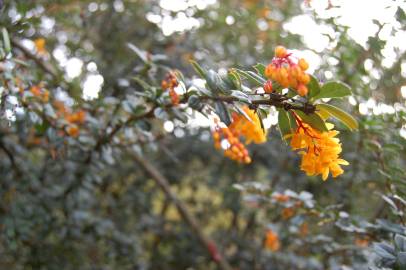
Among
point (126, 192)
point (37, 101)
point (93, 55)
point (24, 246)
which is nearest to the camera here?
point (37, 101)

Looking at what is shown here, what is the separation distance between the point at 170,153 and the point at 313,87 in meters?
1.25

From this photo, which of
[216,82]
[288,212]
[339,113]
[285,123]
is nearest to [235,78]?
[216,82]

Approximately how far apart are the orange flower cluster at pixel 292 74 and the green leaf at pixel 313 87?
2 cm

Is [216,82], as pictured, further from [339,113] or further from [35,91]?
[35,91]

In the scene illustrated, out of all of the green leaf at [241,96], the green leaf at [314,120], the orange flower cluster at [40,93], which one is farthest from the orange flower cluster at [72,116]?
the green leaf at [314,120]

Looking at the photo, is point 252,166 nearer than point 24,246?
No

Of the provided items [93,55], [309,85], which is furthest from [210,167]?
[309,85]

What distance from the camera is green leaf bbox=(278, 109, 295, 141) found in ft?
4.00

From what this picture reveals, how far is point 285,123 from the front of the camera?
123cm

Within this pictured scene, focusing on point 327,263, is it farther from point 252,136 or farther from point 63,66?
point 63,66

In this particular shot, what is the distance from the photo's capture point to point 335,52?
7.66 ft

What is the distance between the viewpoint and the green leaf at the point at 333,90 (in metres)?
1.08

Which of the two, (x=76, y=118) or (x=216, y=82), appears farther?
(x=76, y=118)

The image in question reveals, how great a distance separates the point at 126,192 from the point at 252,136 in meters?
1.81
